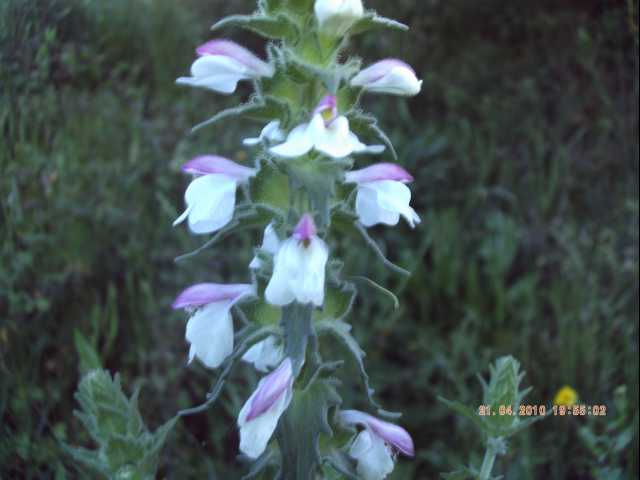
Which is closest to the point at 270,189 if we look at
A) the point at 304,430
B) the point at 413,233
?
the point at 304,430

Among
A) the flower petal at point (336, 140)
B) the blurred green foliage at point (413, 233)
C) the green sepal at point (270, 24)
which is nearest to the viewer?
the flower petal at point (336, 140)

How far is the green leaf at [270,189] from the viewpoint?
46.8 inches

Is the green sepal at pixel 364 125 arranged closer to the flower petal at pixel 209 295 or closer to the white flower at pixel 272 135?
the white flower at pixel 272 135

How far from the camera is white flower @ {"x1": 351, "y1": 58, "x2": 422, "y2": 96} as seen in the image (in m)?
1.21

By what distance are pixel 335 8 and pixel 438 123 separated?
300 centimetres

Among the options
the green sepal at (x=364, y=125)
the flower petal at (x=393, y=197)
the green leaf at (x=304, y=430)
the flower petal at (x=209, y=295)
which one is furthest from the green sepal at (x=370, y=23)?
the green leaf at (x=304, y=430)

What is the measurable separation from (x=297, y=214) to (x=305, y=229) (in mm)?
75

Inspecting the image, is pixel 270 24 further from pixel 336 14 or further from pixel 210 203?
pixel 210 203

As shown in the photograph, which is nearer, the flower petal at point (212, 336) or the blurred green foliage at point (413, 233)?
the flower petal at point (212, 336)

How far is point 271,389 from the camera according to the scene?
3.74ft

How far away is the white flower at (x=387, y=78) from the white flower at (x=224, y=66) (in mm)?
149

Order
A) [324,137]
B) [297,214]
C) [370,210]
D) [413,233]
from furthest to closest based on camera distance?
[413,233] < [370,210] < [297,214] < [324,137]

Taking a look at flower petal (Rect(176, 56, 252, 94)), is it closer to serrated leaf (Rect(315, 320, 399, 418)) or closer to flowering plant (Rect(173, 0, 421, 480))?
flowering plant (Rect(173, 0, 421, 480))

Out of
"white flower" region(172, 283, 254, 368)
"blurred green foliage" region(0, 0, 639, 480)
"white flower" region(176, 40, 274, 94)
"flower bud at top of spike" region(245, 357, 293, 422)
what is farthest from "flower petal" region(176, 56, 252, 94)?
"blurred green foliage" region(0, 0, 639, 480)
